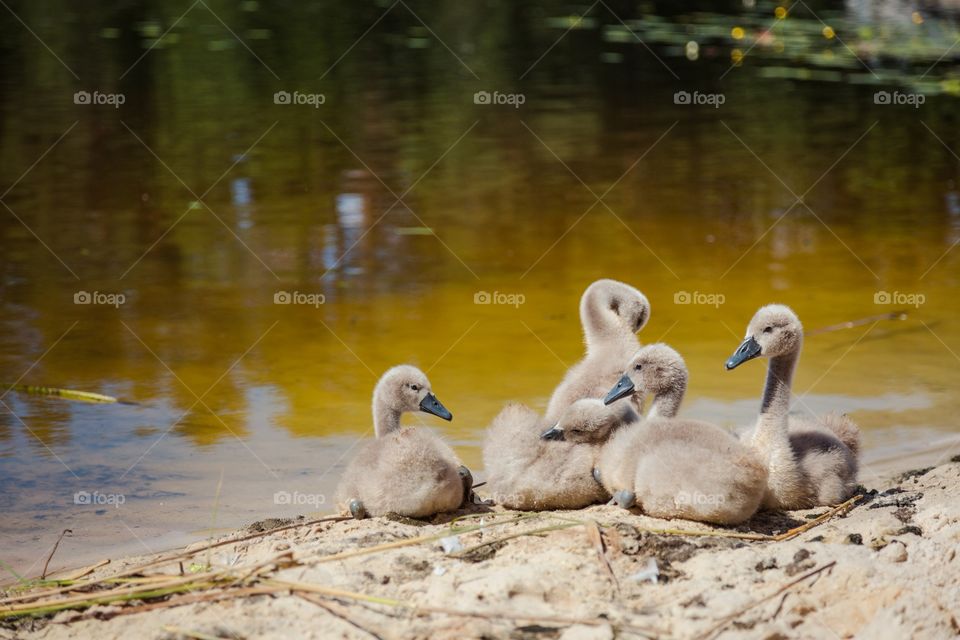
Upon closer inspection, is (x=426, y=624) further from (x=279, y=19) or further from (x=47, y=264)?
(x=279, y=19)

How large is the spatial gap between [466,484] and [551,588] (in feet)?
4.23

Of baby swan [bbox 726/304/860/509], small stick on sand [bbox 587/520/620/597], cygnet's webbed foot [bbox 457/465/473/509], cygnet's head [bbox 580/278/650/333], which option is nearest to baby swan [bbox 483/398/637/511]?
cygnet's webbed foot [bbox 457/465/473/509]

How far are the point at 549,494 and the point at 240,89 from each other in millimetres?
13505

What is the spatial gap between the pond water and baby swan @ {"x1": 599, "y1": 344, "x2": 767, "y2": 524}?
4.89ft

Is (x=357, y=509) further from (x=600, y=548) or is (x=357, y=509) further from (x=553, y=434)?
(x=600, y=548)

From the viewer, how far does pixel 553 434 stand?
17.6 feet

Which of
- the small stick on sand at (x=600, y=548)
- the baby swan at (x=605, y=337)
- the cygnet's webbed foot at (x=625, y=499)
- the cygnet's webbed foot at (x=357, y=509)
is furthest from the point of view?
the baby swan at (x=605, y=337)

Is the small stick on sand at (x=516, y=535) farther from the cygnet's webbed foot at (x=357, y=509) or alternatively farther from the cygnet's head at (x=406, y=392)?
the cygnet's head at (x=406, y=392)

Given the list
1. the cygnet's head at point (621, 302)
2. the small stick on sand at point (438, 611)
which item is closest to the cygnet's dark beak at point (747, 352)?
the cygnet's head at point (621, 302)

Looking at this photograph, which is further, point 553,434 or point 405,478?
point 553,434

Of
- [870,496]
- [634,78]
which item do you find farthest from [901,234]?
[634,78]

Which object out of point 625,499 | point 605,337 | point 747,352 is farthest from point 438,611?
point 605,337

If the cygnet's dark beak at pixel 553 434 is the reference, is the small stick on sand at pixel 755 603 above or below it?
below

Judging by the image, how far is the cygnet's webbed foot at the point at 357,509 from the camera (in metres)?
5.19
